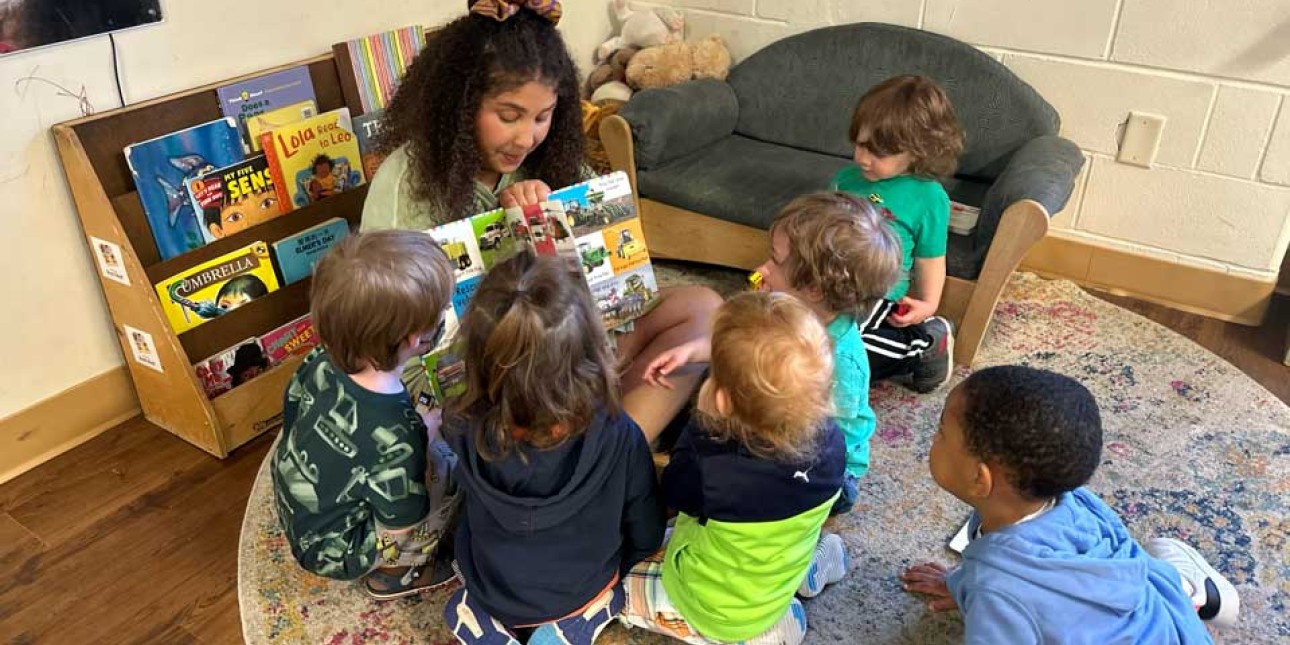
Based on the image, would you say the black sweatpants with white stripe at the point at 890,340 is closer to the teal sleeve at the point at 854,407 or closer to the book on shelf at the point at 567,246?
the teal sleeve at the point at 854,407

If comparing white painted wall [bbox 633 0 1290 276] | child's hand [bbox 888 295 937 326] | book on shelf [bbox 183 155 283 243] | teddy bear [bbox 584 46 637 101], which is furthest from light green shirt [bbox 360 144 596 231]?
white painted wall [bbox 633 0 1290 276]

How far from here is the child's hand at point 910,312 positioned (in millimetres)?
2250

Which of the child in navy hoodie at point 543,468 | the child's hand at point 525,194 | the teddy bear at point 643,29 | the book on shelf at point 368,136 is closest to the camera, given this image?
the child in navy hoodie at point 543,468

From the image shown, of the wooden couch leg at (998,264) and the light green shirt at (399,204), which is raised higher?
the light green shirt at (399,204)

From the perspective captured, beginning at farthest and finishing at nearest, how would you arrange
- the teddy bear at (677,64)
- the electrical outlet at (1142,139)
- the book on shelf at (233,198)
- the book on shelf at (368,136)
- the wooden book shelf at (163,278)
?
1. the teddy bear at (677,64)
2. the electrical outlet at (1142,139)
3. the book on shelf at (368,136)
4. the book on shelf at (233,198)
5. the wooden book shelf at (163,278)

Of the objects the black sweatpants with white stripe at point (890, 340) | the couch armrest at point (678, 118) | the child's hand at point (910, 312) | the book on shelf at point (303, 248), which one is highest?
the couch armrest at point (678, 118)

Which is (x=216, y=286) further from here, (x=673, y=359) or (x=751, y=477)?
(x=751, y=477)

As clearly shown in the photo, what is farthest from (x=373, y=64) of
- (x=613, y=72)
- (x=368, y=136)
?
(x=613, y=72)

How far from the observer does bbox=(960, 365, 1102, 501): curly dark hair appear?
4.25 feet

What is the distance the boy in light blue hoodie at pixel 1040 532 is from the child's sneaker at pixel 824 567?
34 centimetres

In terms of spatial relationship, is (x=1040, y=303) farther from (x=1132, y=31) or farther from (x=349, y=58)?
(x=349, y=58)

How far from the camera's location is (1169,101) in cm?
262

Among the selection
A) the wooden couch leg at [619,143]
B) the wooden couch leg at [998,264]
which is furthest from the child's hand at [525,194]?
the wooden couch leg at [998,264]

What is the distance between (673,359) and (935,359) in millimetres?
864
